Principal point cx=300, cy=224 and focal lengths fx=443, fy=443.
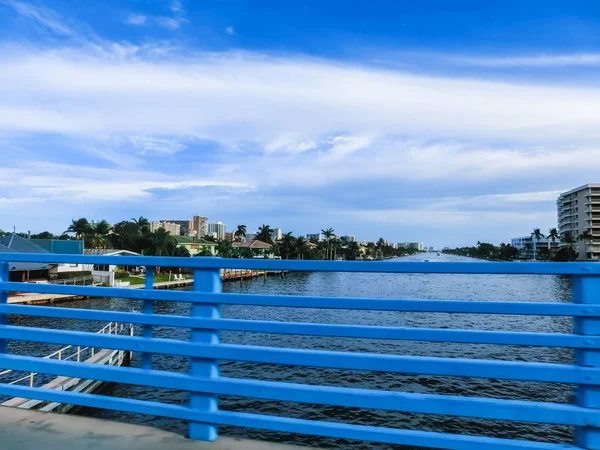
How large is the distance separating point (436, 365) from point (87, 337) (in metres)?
2.27

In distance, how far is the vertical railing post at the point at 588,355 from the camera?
218cm

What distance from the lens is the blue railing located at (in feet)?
7.23

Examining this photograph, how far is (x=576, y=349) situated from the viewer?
2240mm

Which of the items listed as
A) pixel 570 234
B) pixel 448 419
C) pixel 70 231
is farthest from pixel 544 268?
pixel 570 234

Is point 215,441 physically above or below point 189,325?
below

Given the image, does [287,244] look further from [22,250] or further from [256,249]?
[22,250]

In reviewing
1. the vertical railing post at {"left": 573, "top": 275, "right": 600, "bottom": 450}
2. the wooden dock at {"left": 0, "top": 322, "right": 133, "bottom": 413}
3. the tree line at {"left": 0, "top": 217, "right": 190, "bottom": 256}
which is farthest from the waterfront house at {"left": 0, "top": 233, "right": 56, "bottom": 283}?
the vertical railing post at {"left": 573, "top": 275, "right": 600, "bottom": 450}

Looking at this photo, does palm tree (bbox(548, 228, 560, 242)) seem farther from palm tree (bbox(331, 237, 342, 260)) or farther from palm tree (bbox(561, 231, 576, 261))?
palm tree (bbox(331, 237, 342, 260))

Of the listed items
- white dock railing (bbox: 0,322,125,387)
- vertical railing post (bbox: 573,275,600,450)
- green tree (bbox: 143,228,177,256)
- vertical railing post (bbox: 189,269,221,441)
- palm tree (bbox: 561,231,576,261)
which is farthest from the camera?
palm tree (bbox: 561,231,576,261)

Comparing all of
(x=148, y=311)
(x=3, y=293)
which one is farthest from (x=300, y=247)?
(x=148, y=311)

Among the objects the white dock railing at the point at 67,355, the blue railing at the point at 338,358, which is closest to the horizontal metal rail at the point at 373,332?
the blue railing at the point at 338,358

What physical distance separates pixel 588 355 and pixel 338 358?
1.26m

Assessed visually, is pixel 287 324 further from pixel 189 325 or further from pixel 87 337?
pixel 87 337

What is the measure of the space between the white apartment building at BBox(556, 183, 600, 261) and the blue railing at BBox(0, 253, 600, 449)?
144 metres
